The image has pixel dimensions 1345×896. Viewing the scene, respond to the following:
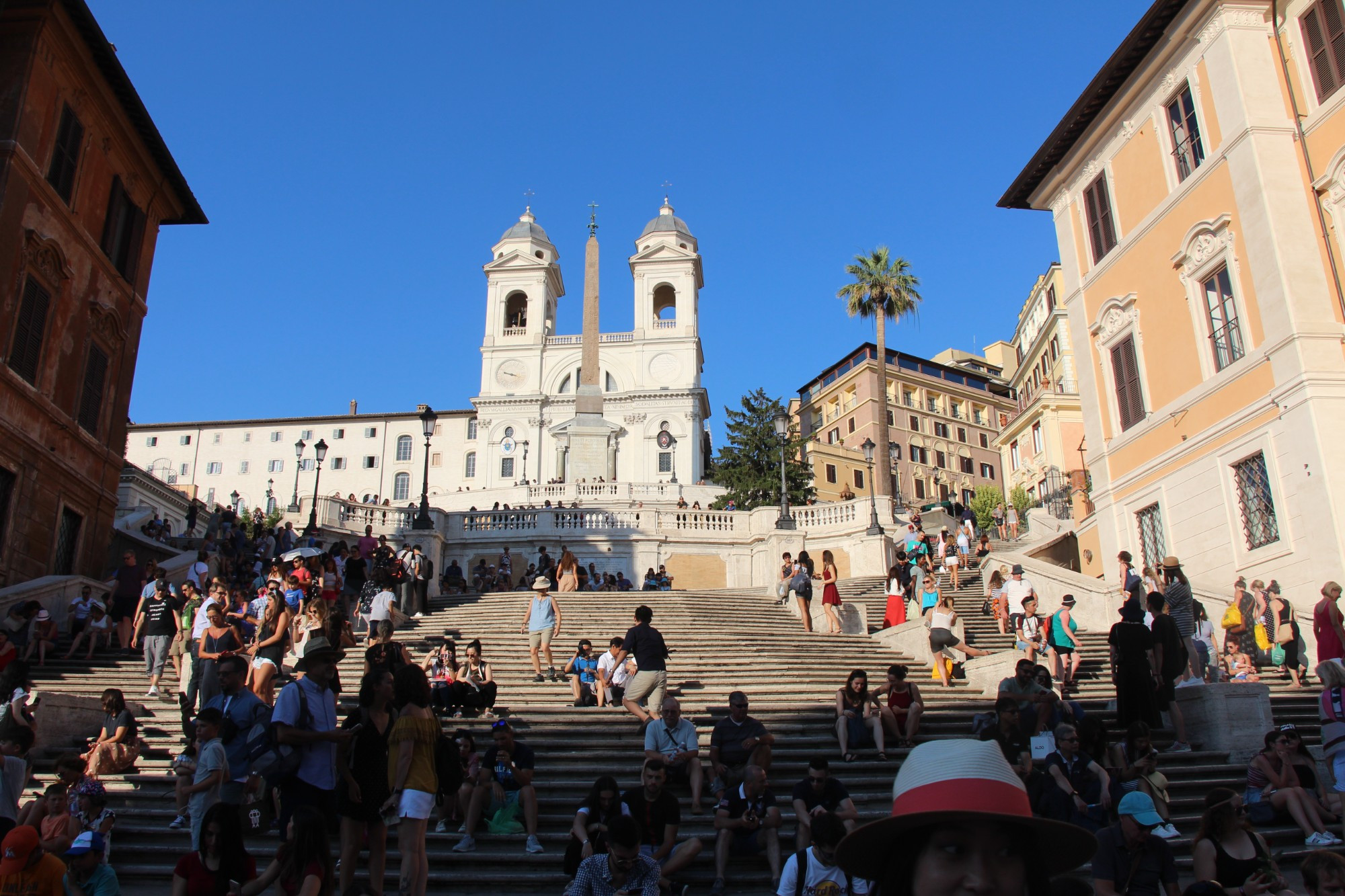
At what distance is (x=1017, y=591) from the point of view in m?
16.7

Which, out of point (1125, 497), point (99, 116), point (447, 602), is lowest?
point (447, 602)

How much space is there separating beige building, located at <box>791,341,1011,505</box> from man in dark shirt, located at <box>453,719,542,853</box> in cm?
6320

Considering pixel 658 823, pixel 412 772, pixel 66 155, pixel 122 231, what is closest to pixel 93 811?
pixel 412 772

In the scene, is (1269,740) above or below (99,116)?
below

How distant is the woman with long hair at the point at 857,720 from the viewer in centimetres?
1105

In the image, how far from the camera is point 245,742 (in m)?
7.86

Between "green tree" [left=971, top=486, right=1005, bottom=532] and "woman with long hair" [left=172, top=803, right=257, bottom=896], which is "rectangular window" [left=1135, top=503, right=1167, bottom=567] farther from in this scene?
"green tree" [left=971, top=486, right=1005, bottom=532]

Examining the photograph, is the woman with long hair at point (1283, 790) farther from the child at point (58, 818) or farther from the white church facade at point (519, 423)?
the white church facade at point (519, 423)

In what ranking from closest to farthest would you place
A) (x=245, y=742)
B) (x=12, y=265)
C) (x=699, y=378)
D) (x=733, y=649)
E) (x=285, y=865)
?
(x=285, y=865)
(x=245, y=742)
(x=733, y=649)
(x=12, y=265)
(x=699, y=378)

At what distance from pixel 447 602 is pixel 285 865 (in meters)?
17.5

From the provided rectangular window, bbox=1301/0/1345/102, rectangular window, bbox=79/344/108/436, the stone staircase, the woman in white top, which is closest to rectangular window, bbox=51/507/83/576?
rectangular window, bbox=79/344/108/436

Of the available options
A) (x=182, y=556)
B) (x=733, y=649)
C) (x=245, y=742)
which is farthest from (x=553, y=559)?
(x=245, y=742)

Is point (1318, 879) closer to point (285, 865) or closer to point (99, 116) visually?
point (285, 865)

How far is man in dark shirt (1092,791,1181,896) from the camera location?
687cm
